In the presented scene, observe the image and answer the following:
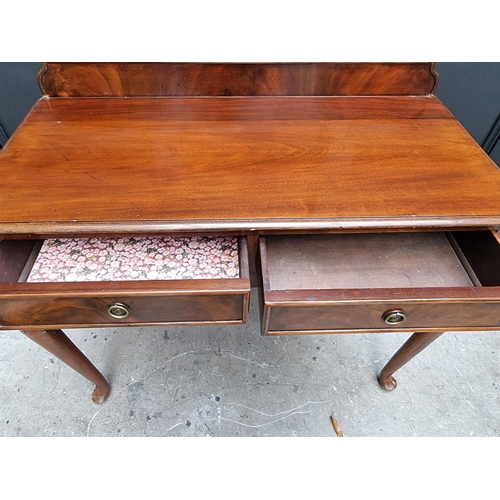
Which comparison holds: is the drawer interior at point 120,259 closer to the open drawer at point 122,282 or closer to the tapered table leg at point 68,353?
the open drawer at point 122,282

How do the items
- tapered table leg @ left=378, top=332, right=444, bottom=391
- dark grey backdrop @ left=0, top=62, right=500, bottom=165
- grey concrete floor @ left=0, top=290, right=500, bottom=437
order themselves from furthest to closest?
dark grey backdrop @ left=0, top=62, right=500, bottom=165
grey concrete floor @ left=0, top=290, right=500, bottom=437
tapered table leg @ left=378, top=332, right=444, bottom=391

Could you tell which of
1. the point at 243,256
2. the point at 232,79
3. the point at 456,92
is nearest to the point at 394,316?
the point at 243,256

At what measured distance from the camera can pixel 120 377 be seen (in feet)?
3.09

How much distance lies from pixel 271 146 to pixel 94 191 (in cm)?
32

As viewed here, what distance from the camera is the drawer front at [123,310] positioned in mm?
533

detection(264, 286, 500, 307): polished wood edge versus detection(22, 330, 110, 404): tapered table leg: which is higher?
detection(264, 286, 500, 307): polished wood edge

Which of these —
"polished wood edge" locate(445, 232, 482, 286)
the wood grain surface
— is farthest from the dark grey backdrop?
"polished wood edge" locate(445, 232, 482, 286)

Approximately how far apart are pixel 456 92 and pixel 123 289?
1.10 metres

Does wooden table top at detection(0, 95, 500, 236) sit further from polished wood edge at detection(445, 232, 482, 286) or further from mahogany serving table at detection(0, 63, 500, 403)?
polished wood edge at detection(445, 232, 482, 286)

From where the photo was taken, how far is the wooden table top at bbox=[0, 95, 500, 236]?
0.55m

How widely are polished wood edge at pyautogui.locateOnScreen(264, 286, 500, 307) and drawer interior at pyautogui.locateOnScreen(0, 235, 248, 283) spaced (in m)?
0.11

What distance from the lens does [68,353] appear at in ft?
2.37

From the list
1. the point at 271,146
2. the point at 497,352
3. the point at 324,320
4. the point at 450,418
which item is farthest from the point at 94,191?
the point at 497,352

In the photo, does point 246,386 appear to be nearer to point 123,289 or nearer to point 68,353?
point 68,353
